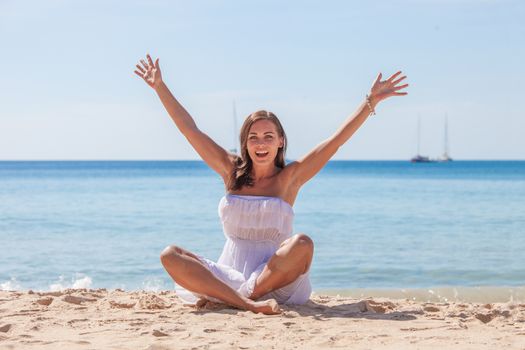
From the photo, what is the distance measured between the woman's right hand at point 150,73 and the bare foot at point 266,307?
6.98 feet

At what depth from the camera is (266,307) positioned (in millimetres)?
5102

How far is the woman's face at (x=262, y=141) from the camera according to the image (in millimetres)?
5621

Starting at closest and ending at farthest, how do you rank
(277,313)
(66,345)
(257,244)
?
1. (66,345)
2. (277,313)
3. (257,244)

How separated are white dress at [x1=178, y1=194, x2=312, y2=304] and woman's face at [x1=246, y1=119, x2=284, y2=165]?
342mm

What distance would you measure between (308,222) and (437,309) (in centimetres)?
1417

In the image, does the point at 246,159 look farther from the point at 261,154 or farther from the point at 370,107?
the point at 370,107

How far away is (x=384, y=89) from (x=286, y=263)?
167 centimetres

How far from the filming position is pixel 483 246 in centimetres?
1442

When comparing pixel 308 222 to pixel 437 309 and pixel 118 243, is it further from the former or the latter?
pixel 437 309

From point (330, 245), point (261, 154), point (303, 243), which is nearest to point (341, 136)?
point (261, 154)

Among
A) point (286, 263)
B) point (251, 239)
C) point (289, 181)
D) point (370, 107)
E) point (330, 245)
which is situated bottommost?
point (330, 245)

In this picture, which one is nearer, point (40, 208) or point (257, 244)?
point (257, 244)

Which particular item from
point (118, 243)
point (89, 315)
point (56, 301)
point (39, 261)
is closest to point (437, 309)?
point (89, 315)

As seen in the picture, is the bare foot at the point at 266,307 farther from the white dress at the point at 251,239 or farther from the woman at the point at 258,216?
the white dress at the point at 251,239
